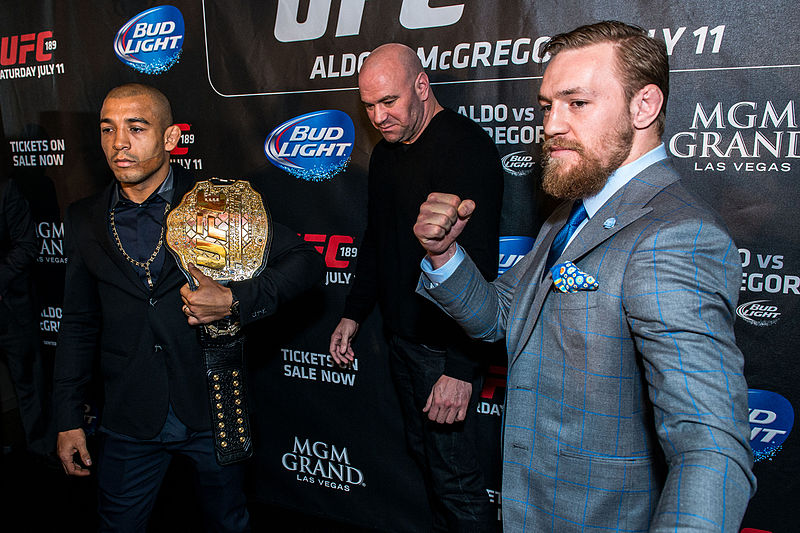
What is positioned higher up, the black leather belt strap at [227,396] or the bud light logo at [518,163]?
the bud light logo at [518,163]

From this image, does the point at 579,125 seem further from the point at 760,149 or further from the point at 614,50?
the point at 760,149

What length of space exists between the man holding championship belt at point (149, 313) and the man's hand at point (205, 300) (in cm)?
5

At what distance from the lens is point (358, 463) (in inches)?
113

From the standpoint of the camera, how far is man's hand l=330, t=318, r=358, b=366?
239 cm

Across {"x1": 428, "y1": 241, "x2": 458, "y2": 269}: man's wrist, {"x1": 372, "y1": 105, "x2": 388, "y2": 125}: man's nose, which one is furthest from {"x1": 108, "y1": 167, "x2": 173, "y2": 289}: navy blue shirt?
{"x1": 428, "y1": 241, "x2": 458, "y2": 269}: man's wrist

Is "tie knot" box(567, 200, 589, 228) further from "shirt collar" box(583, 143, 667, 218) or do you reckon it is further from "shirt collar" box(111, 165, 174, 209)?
"shirt collar" box(111, 165, 174, 209)

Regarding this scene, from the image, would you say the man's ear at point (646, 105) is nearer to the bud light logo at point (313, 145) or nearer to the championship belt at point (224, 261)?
the championship belt at point (224, 261)

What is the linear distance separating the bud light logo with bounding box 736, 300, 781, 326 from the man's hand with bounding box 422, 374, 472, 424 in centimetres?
100

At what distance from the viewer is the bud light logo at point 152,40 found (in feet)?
9.71

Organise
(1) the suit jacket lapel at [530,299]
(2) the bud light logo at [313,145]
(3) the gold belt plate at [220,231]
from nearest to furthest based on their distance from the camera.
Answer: (1) the suit jacket lapel at [530,299] → (3) the gold belt plate at [220,231] → (2) the bud light logo at [313,145]

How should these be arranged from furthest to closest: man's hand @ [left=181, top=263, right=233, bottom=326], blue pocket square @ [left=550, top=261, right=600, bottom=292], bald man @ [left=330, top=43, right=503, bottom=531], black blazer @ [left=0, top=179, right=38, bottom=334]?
black blazer @ [left=0, top=179, right=38, bottom=334] → bald man @ [left=330, top=43, right=503, bottom=531] → man's hand @ [left=181, top=263, right=233, bottom=326] → blue pocket square @ [left=550, top=261, right=600, bottom=292]

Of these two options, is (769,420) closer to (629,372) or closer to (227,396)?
(629,372)

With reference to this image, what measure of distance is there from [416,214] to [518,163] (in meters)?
0.52

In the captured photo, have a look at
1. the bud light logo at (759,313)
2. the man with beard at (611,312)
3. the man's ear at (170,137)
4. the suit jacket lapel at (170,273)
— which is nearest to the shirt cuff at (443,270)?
the man with beard at (611,312)
